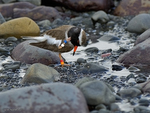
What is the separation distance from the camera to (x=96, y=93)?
5090mm

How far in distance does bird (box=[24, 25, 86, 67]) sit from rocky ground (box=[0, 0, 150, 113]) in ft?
1.52

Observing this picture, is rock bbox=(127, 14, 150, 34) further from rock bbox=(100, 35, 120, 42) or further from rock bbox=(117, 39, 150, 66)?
rock bbox=(117, 39, 150, 66)

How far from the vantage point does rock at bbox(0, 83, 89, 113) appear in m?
4.58

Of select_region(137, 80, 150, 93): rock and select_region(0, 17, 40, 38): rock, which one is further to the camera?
select_region(0, 17, 40, 38): rock

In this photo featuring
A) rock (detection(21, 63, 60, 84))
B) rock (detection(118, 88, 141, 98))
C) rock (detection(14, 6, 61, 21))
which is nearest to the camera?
rock (detection(118, 88, 141, 98))

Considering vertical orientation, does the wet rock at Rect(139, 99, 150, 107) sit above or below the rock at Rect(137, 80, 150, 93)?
above

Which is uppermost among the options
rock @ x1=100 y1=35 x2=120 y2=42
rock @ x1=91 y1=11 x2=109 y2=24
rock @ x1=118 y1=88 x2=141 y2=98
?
rock @ x1=118 y1=88 x2=141 y2=98

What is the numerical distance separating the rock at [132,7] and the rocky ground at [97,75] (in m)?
1.70

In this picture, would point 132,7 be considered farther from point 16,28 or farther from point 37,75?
point 37,75

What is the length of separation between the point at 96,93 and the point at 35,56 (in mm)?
3280

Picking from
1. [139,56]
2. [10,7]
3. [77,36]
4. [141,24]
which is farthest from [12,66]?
[10,7]

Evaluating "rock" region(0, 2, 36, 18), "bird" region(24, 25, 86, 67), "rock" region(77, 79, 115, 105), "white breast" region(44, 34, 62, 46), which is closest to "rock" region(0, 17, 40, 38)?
"rock" region(0, 2, 36, 18)

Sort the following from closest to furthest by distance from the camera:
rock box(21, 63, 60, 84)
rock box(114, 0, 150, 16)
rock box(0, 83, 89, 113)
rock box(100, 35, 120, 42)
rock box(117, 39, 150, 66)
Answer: rock box(0, 83, 89, 113) < rock box(21, 63, 60, 84) < rock box(117, 39, 150, 66) < rock box(100, 35, 120, 42) < rock box(114, 0, 150, 16)

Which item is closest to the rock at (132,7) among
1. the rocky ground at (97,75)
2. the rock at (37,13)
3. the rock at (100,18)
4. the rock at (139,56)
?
the rock at (100,18)
